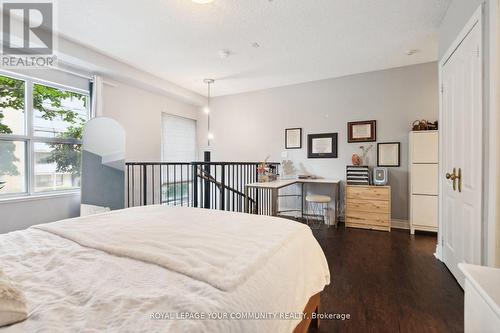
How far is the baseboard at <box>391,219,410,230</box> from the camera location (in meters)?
3.84

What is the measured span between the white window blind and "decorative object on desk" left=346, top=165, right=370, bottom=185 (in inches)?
140

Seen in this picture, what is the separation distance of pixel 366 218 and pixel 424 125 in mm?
1696

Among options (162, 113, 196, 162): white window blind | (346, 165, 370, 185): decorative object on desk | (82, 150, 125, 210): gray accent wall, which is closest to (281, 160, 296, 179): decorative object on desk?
(346, 165, 370, 185): decorative object on desk

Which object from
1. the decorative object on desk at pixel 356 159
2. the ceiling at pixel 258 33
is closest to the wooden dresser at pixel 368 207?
the decorative object on desk at pixel 356 159

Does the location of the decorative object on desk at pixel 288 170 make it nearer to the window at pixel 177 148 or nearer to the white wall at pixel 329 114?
the white wall at pixel 329 114

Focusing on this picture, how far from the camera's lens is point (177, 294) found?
709mm

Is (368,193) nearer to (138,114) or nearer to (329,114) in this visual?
(329,114)

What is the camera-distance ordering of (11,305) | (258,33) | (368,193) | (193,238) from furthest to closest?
(368,193) → (258,33) → (193,238) → (11,305)

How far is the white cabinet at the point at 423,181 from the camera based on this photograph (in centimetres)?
346

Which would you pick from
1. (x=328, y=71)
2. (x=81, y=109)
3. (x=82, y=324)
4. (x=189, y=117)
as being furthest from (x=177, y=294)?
(x=189, y=117)

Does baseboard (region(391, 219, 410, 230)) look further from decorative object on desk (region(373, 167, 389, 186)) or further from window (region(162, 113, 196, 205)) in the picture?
window (region(162, 113, 196, 205))

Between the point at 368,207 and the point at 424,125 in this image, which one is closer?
the point at 424,125

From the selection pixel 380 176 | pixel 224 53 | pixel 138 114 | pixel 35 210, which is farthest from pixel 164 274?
pixel 138 114

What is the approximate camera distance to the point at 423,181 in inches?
138
